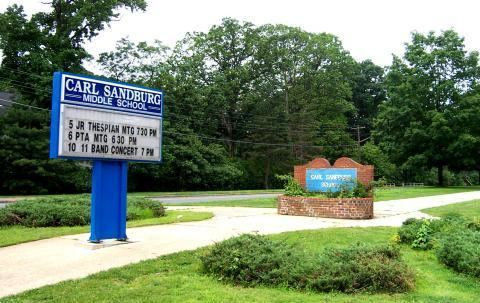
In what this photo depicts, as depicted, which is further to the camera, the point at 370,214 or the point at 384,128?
the point at 384,128

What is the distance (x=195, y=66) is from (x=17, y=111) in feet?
75.6

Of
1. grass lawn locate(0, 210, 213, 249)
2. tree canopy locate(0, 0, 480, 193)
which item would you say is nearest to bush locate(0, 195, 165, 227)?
grass lawn locate(0, 210, 213, 249)

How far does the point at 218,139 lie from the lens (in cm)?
5319

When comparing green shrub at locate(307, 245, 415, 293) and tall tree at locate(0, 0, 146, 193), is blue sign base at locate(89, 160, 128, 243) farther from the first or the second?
tall tree at locate(0, 0, 146, 193)

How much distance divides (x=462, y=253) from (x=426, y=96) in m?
42.6

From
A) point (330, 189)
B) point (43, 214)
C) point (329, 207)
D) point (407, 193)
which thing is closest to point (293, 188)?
point (330, 189)

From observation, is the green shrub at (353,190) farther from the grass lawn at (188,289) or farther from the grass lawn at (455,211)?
the grass lawn at (188,289)

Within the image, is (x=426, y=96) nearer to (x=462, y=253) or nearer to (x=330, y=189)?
(x=330, y=189)

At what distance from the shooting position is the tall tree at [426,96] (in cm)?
4488

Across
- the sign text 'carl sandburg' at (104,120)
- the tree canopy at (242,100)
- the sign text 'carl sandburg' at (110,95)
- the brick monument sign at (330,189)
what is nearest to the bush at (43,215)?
the sign text 'carl sandburg' at (104,120)

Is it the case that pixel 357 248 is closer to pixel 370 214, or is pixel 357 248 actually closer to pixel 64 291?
pixel 64 291

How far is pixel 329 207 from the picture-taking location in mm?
15664

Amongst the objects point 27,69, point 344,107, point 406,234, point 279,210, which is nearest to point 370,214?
point 279,210

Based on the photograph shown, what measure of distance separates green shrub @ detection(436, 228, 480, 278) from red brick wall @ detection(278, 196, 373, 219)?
6947mm
